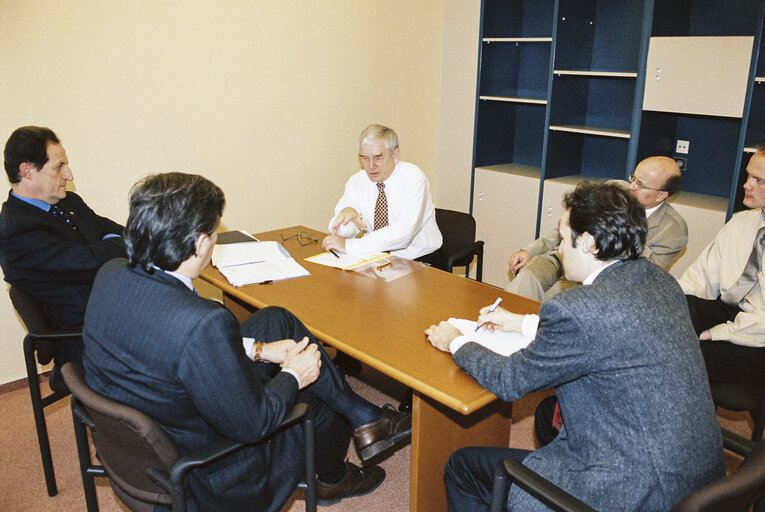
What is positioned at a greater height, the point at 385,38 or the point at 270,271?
the point at 385,38

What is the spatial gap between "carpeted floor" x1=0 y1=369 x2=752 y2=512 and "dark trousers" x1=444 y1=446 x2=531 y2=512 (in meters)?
0.64

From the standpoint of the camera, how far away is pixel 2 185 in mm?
3074

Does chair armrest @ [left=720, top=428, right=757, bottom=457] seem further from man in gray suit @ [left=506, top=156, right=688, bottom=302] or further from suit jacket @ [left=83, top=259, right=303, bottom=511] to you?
man in gray suit @ [left=506, top=156, right=688, bottom=302]

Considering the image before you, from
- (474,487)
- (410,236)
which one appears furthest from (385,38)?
(474,487)

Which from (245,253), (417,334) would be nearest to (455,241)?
(245,253)

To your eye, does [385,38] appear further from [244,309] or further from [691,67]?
[244,309]

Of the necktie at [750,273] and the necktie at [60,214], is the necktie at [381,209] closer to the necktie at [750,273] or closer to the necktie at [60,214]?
the necktie at [60,214]

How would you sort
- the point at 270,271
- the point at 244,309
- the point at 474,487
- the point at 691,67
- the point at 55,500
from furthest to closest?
the point at 691,67
the point at 244,309
the point at 270,271
the point at 55,500
the point at 474,487

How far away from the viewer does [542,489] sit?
1357 millimetres

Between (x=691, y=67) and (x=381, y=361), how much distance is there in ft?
9.52

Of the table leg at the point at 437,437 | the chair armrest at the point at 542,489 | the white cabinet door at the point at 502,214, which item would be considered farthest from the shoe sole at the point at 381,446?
the white cabinet door at the point at 502,214

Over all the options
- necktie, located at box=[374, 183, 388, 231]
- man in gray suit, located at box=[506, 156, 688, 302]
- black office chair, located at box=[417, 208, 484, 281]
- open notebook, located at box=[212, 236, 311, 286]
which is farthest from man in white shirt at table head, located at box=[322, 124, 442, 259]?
man in gray suit, located at box=[506, 156, 688, 302]

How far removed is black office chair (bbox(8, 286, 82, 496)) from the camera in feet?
7.22

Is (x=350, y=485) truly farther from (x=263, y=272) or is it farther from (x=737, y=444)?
(x=737, y=444)
